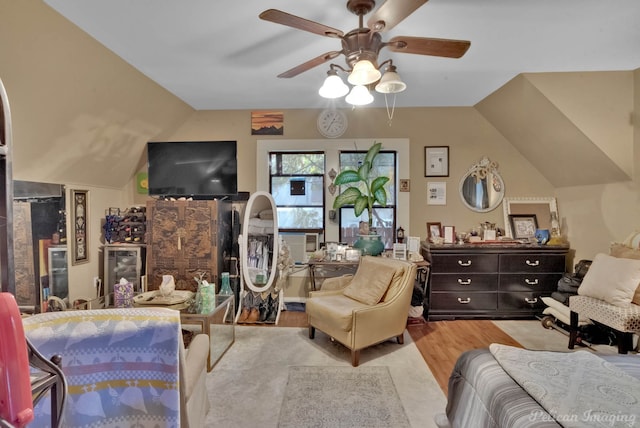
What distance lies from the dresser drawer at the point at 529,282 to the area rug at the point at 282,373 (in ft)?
4.42

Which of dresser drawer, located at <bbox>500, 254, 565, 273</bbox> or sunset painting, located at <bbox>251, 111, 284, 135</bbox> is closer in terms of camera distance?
dresser drawer, located at <bbox>500, 254, 565, 273</bbox>

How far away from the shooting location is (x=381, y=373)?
98.5 inches

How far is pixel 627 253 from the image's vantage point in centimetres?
270

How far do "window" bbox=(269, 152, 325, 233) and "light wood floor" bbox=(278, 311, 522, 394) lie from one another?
116 centimetres

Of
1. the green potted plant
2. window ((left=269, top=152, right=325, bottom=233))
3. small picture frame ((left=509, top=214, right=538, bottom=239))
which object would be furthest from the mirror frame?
window ((left=269, top=152, right=325, bottom=233))

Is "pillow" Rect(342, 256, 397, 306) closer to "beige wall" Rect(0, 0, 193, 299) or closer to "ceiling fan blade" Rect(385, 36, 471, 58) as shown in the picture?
"ceiling fan blade" Rect(385, 36, 471, 58)

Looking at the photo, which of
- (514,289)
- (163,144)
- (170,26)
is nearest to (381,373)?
(514,289)

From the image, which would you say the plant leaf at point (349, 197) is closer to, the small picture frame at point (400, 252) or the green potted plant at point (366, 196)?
the green potted plant at point (366, 196)

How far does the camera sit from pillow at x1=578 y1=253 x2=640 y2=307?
2.47 m

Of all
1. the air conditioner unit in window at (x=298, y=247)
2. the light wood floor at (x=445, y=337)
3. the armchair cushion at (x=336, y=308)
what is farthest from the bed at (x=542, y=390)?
the air conditioner unit in window at (x=298, y=247)

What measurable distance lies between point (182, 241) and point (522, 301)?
3.88 m

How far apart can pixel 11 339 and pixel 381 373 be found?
2347 mm

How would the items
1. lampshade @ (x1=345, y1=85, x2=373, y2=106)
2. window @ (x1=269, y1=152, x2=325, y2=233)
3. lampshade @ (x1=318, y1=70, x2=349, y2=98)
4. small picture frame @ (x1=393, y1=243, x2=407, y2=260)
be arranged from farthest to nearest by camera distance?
window @ (x1=269, y1=152, x2=325, y2=233)
small picture frame @ (x1=393, y1=243, x2=407, y2=260)
lampshade @ (x1=345, y1=85, x2=373, y2=106)
lampshade @ (x1=318, y1=70, x2=349, y2=98)

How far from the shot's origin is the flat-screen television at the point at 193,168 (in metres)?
3.71
